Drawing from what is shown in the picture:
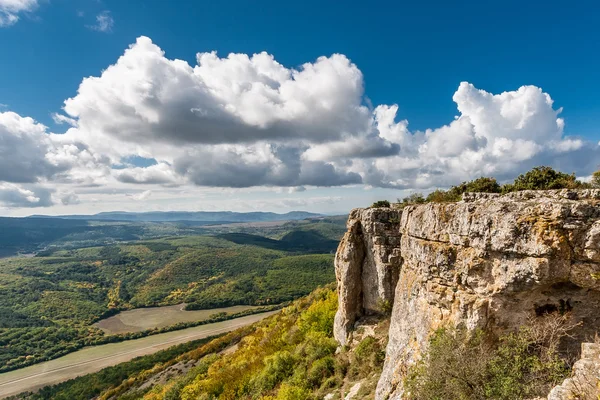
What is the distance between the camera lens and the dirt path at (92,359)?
94.3 m

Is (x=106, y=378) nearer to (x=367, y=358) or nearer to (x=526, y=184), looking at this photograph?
(x=367, y=358)

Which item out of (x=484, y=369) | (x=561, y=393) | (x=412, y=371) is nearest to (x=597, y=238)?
(x=561, y=393)

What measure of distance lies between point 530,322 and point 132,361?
116m

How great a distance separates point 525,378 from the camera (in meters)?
12.0

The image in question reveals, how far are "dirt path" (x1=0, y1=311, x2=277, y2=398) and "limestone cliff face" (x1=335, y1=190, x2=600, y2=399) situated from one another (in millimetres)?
117922

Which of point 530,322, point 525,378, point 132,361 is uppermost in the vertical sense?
point 530,322

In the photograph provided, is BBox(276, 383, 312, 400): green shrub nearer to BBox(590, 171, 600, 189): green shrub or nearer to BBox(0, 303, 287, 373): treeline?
BBox(590, 171, 600, 189): green shrub

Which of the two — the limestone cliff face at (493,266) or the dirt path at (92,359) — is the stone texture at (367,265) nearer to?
the limestone cliff face at (493,266)

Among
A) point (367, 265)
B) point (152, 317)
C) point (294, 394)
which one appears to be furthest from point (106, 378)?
point (367, 265)

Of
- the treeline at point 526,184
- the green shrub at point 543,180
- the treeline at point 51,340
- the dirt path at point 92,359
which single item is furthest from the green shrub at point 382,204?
the treeline at point 51,340

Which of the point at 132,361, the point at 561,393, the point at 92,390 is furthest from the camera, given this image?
the point at 132,361

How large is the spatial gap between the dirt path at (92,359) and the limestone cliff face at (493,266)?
117922 millimetres

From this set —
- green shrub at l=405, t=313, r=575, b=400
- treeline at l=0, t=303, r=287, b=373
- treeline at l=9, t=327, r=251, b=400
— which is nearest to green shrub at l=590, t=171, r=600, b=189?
green shrub at l=405, t=313, r=575, b=400

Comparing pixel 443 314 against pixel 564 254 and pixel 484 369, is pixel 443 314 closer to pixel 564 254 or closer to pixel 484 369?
pixel 484 369
